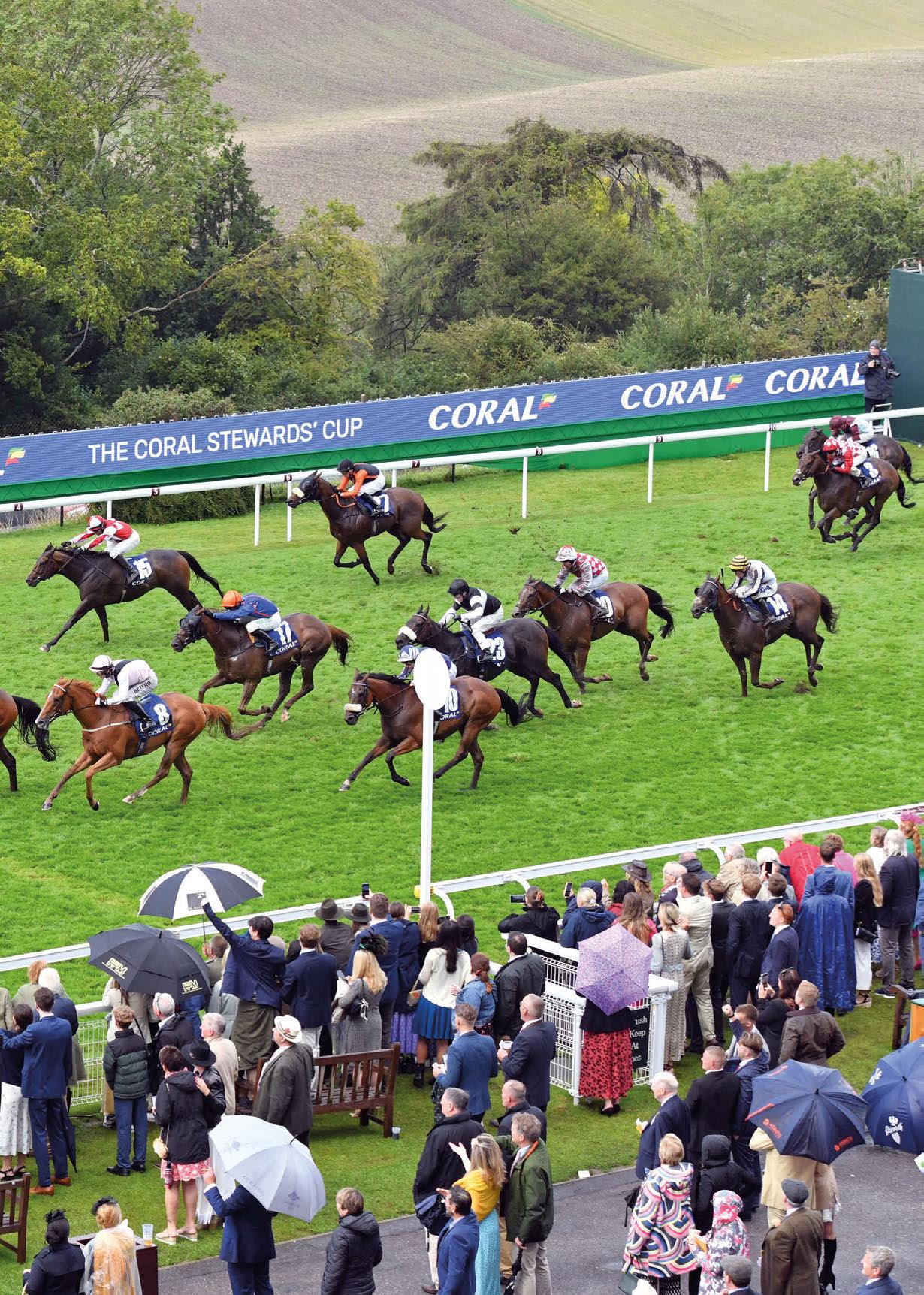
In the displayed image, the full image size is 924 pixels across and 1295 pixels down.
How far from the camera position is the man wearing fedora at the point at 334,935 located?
33.3 feet

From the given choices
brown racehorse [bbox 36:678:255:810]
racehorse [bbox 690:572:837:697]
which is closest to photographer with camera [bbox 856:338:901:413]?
racehorse [bbox 690:572:837:697]

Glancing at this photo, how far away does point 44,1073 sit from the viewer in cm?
878

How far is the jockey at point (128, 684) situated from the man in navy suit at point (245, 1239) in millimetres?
6926

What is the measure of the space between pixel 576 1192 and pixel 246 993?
1.82 m

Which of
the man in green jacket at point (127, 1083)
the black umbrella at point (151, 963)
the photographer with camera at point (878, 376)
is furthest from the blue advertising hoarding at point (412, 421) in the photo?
the man in green jacket at point (127, 1083)

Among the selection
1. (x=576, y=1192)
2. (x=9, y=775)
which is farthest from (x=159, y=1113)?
(x=9, y=775)

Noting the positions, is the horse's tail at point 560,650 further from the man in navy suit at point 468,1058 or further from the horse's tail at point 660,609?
the man in navy suit at point 468,1058

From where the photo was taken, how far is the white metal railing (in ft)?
65.8

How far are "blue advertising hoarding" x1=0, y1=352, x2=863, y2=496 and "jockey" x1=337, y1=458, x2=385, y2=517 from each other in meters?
3.74

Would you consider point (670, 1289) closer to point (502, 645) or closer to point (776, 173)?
point (502, 645)

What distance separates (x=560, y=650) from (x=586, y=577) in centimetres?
66

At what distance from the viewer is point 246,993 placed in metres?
9.51

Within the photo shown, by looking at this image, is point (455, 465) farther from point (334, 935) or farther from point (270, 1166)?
point (270, 1166)

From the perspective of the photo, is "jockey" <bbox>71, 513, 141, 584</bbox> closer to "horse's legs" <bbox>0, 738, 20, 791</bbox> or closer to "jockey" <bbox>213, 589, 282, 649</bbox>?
"jockey" <bbox>213, 589, 282, 649</bbox>
